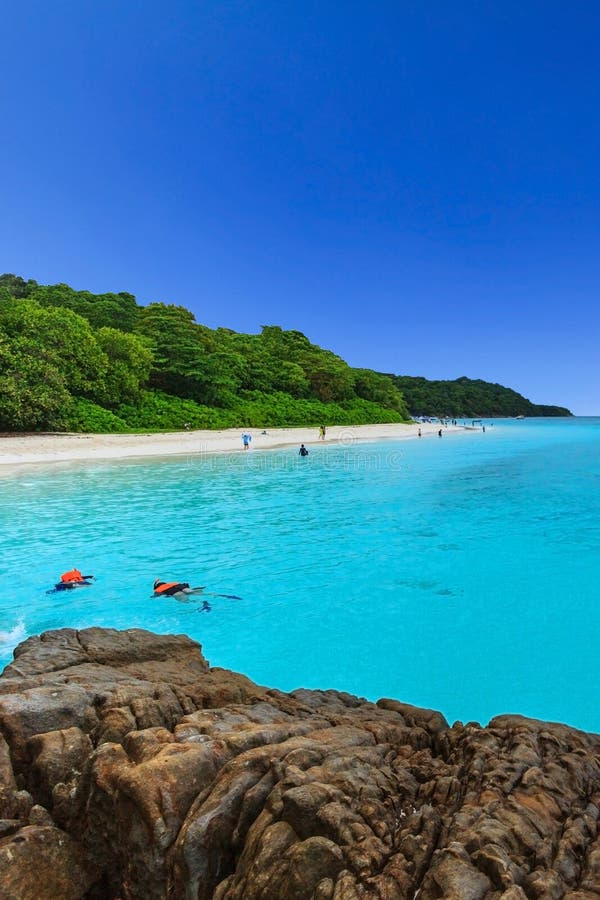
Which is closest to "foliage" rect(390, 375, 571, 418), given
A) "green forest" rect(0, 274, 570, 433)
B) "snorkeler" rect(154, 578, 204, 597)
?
"green forest" rect(0, 274, 570, 433)

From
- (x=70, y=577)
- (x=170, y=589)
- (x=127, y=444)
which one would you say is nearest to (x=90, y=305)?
(x=127, y=444)

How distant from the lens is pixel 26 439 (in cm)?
3106

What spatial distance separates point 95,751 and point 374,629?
5.92 meters

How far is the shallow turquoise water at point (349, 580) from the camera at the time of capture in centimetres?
687

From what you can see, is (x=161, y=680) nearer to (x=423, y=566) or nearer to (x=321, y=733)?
(x=321, y=733)

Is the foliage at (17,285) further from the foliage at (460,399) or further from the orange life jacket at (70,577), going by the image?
the foliage at (460,399)

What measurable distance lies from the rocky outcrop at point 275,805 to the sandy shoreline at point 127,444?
25418mm

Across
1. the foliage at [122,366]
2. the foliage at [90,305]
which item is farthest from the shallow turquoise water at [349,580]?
the foliage at [90,305]

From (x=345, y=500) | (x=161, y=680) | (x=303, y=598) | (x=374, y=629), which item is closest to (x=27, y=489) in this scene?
(x=345, y=500)

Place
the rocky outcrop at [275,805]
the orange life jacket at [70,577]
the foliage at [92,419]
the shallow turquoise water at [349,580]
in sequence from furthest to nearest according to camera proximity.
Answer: the foliage at [92,419]
the orange life jacket at [70,577]
the shallow turquoise water at [349,580]
the rocky outcrop at [275,805]

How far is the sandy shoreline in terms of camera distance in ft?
97.0

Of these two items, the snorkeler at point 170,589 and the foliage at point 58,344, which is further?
the foliage at point 58,344

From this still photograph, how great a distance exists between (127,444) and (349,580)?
92.0 ft

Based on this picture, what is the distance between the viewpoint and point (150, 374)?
51781 mm
